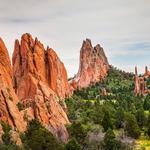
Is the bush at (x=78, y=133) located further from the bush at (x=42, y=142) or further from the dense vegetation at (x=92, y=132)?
the bush at (x=42, y=142)

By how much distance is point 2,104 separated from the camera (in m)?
97.2

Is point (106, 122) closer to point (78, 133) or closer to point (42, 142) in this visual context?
point (78, 133)

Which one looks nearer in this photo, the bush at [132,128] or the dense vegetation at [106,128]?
the dense vegetation at [106,128]

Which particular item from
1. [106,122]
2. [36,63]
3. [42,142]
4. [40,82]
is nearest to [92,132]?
[106,122]

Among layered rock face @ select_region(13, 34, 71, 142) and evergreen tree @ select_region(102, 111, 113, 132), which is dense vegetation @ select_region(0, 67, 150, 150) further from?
layered rock face @ select_region(13, 34, 71, 142)

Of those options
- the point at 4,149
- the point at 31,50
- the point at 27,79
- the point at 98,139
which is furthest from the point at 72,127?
the point at 31,50

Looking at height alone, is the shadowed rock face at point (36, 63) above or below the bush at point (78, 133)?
above

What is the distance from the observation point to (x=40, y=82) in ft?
433

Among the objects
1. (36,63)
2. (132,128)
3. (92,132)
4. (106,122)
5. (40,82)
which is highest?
Answer: (36,63)

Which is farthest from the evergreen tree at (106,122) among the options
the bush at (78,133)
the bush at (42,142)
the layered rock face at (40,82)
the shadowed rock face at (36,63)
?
the bush at (42,142)

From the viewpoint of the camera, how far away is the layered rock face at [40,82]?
10594 centimetres

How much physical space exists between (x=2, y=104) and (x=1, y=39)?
33.1 metres

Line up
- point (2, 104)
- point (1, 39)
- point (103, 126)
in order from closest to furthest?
point (2, 104) < point (103, 126) < point (1, 39)

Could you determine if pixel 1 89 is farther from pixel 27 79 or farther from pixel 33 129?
pixel 27 79
